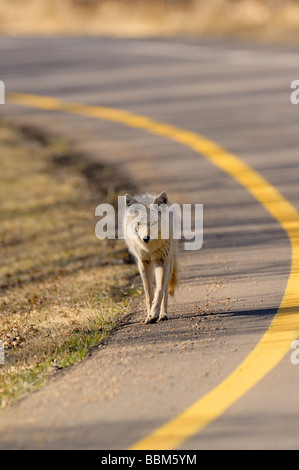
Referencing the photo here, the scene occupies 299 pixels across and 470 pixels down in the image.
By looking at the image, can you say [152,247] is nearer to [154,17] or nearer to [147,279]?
[147,279]

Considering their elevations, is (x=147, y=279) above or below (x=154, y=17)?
below

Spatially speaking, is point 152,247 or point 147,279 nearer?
point 152,247

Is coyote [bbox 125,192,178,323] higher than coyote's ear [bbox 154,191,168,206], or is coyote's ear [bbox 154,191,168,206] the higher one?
coyote's ear [bbox 154,191,168,206]

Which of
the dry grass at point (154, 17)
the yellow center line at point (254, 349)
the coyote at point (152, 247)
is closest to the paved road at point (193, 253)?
the yellow center line at point (254, 349)

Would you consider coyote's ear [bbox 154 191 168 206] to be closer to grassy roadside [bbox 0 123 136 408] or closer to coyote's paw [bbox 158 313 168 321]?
coyote's paw [bbox 158 313 168 321]

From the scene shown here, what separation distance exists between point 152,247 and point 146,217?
30 cm

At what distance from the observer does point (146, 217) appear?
22.2 feet

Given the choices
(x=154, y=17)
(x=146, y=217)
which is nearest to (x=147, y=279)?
(x=146, y=217)

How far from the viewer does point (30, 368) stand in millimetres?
6250

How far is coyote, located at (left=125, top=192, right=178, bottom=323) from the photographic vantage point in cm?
677

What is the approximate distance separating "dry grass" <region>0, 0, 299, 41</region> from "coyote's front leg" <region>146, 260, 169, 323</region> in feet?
63.5

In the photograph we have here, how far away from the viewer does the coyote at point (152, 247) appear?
22.2 feet

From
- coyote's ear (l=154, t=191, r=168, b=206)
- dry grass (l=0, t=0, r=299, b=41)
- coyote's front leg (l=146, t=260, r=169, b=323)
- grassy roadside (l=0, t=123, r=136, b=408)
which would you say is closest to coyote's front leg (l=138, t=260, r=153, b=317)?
coyote's front leg (l=146, t=260, r=169, b=323)

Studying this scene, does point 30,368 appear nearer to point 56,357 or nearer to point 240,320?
point 56,357
